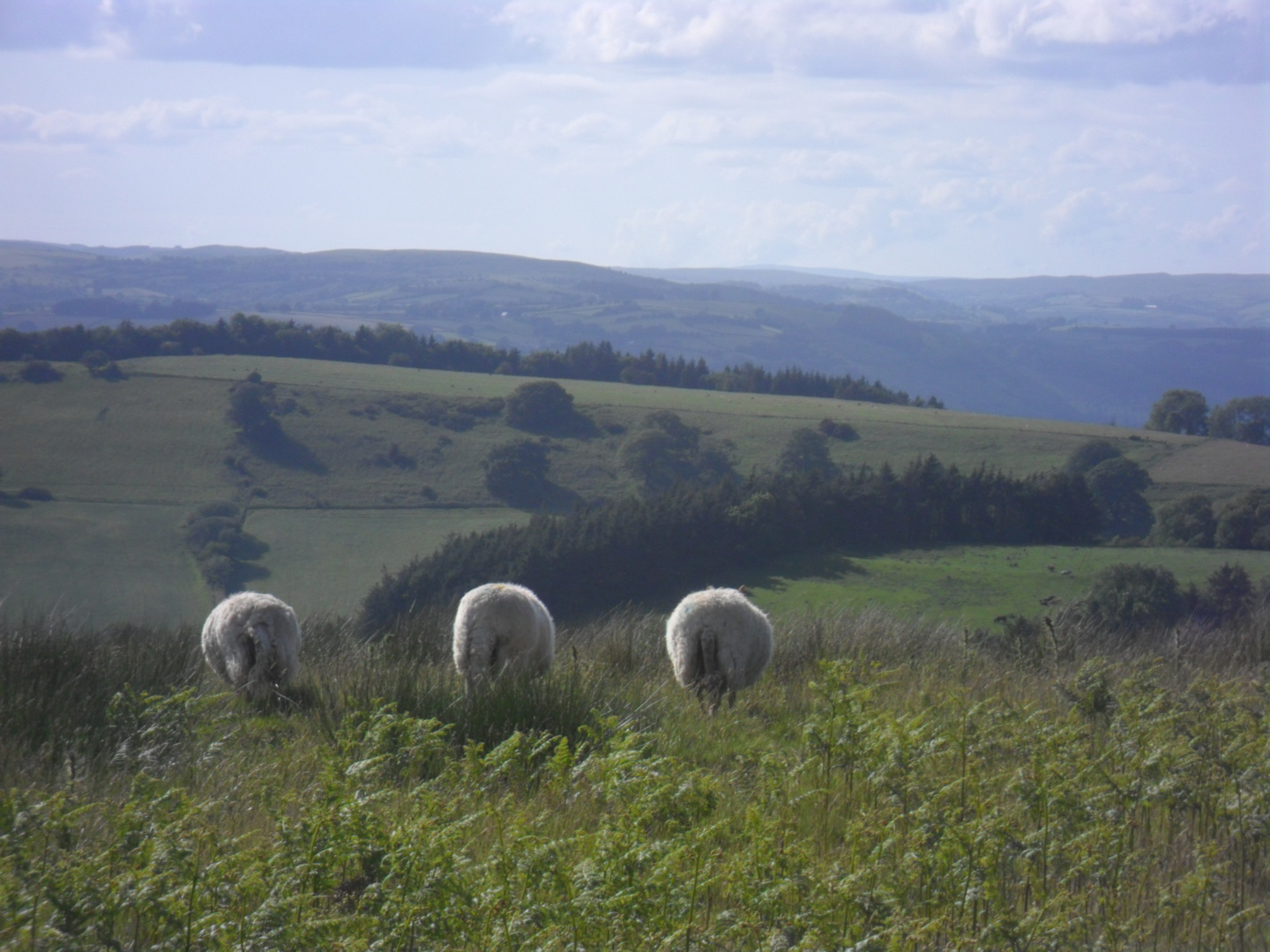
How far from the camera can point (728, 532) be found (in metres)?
36.5

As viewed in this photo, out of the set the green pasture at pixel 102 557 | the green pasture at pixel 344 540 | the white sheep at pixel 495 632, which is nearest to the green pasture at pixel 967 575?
the white sheep at pixel 495 632

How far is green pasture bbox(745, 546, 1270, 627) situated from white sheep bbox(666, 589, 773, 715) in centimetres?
2033

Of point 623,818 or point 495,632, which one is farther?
point 495,632

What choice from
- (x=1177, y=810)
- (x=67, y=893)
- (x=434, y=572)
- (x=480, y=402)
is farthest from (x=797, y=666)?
(x=480, y=402)

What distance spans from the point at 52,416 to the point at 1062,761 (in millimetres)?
83454

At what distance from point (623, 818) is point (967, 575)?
33.6 m

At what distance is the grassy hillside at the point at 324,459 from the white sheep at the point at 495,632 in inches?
1571

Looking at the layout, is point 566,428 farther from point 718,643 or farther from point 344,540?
point 718,643

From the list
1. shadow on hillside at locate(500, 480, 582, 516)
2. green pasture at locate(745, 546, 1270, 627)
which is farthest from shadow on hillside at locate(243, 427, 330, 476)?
green pasture at locate(745, 546, 1270, 627)

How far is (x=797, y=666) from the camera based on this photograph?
9469 mm

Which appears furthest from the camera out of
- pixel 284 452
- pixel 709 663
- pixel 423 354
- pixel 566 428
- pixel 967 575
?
pixel 423 354

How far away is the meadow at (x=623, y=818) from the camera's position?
Result: 3.15 meters

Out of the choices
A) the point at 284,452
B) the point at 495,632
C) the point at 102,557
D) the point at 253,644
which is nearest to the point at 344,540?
the point at 102,557

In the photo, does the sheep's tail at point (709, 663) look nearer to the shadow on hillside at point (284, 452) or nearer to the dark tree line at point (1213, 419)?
the shadow on hillside at point (284, 452)
